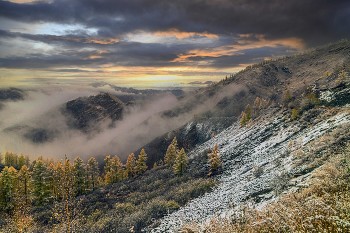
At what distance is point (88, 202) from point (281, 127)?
157 feet

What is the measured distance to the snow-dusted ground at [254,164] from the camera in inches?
1546

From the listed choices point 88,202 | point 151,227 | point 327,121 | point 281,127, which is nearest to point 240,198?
point 151,227

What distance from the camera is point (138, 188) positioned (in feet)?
257

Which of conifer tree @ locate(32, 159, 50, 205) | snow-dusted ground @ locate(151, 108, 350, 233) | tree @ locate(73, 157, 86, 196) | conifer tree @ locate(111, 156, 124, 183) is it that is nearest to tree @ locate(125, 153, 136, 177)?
conifer tree @ locate(111, 156, 124, 183)

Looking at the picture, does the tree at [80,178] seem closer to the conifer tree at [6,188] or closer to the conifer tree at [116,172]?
the conifer tree at [6,188]

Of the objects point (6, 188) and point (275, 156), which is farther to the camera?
point (6, 188)

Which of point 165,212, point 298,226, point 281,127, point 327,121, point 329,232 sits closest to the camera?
point 329,232

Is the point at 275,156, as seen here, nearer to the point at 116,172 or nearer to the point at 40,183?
the point at 40,183

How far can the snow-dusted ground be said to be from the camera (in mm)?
39259

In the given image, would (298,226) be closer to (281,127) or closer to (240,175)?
(240,175)

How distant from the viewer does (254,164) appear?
188 feet

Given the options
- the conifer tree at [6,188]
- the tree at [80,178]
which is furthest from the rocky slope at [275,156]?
the conifer tree at [6,188]

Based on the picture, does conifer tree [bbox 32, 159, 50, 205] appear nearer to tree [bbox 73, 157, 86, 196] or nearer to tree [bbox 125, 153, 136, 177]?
tree [bbox 73, 157, 86, 196]

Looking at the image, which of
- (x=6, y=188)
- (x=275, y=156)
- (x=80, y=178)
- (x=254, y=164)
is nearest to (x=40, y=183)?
(x=6, y=188)
